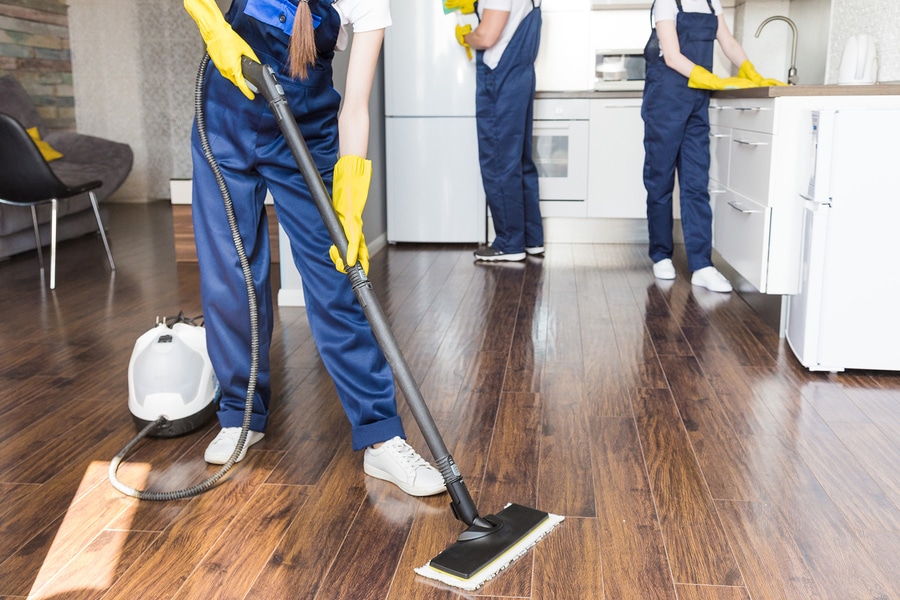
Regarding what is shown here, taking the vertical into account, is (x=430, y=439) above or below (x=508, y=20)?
below

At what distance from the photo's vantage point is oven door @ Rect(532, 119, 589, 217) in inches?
182

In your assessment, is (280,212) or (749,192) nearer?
(280,212)

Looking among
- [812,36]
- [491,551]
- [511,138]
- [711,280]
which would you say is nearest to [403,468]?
[491,551]

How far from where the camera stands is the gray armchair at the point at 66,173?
4.23 meters

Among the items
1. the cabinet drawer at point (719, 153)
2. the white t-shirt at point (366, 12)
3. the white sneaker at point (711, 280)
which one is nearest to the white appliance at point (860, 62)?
the cabinet drawer at point (719, 153)

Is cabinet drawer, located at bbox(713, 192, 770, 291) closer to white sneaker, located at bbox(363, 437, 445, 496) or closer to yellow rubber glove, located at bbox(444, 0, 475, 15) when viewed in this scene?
yellow rubber glove, located at bbox(444, 0, 475, 15)

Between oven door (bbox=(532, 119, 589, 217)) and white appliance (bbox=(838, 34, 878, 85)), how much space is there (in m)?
1.52

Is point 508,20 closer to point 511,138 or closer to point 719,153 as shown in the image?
point 511,138

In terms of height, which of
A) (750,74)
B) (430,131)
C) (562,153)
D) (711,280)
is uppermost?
(750,74)

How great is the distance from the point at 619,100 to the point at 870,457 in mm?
3012

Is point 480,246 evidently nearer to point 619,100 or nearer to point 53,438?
point 619,100

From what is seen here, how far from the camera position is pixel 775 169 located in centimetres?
275

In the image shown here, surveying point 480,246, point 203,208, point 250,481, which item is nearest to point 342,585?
point 250,481

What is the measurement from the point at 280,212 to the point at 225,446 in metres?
0.51
